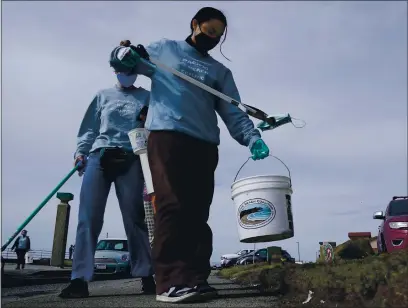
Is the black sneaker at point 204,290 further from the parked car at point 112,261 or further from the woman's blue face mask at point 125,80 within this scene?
the parked car at point 112,261

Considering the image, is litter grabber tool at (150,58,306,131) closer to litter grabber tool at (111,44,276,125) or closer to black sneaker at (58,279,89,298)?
litter grabber tool at (111,44,276,125)

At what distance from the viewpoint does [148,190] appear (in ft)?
12.8

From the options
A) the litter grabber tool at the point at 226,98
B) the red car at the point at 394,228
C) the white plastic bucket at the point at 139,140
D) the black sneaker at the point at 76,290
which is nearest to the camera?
the litter grabber tool at the point at 226,98

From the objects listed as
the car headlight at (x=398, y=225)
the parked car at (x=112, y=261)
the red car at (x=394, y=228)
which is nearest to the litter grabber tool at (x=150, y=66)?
the red car at (x=394, y=228)

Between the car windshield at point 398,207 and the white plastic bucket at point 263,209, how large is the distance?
549cm

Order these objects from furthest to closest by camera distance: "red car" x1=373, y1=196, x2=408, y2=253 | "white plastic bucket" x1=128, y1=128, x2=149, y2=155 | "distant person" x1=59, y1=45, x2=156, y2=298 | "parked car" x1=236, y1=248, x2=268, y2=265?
"parked car" x1=236, y1=248, x2=268, y2=265 → "red car" x1=373, y1=196, x2=408, y2=253 → "distant person" x1=59, y1=45, x2=156, y2=298 → "white plastic bucket" x1=128, y1=128, x2=149, y2=155

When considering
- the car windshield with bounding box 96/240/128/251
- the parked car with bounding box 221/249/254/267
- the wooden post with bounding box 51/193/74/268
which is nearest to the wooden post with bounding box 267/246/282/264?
the car windshield with bounding box 96/240/128/251

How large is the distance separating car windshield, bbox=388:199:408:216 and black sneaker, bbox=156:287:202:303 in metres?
6.36

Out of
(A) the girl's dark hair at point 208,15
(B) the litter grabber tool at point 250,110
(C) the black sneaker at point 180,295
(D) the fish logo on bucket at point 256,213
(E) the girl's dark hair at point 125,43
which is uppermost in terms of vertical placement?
(A) the girl's dark hair at point 208,15

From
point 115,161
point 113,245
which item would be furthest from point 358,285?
point 113,245

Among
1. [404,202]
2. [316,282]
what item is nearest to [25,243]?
[404,202]

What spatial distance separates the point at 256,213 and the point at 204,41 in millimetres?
1471

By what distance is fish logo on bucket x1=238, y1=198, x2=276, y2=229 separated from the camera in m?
3.75

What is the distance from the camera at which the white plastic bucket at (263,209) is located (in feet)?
12.3
